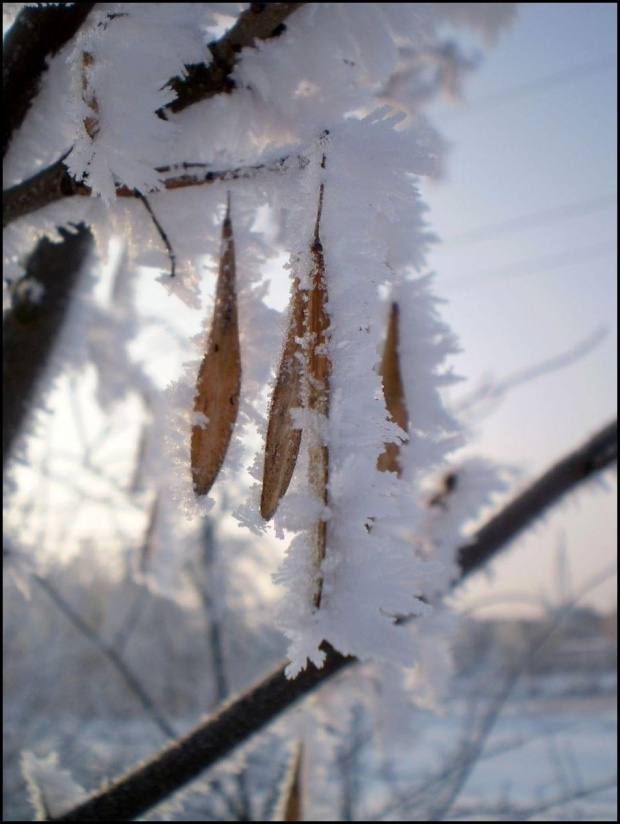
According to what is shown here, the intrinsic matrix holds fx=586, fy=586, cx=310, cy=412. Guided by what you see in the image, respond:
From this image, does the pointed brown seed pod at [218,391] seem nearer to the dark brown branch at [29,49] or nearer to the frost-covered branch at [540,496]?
the dark brown branch at [29,49]

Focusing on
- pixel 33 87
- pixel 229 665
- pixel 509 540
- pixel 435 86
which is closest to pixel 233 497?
pixel 435 86

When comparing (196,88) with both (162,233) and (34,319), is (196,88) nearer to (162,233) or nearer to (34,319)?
(162,233)

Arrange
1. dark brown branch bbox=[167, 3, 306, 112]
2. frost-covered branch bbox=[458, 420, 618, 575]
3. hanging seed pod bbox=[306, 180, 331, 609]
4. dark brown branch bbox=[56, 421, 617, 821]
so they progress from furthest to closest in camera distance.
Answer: frost-covered branch bbox=[458, 420, 618, 575] → dark brown branch bbox=[56, 421, 617, 821] → dark brown branch bbox=[167, 3, 306, 112] → hanging seed pod bbox=[306, 180, 331, 609]

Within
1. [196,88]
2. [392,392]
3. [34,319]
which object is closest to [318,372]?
[392,392]

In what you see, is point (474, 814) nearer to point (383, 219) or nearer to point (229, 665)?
point (383, 219)

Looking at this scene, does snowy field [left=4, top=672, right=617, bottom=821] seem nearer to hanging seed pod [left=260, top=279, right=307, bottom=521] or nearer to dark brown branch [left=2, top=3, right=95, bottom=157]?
hanging seed pod [left=260, top=279, right=307, bottom=521]

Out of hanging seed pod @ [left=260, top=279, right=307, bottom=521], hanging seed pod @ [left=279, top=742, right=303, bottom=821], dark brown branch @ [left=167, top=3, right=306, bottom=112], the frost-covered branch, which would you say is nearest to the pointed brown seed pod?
hanging seed pod @ [left=260, top=279, right=307, bottom=521]

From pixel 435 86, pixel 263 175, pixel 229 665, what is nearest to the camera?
pixel 263 175
